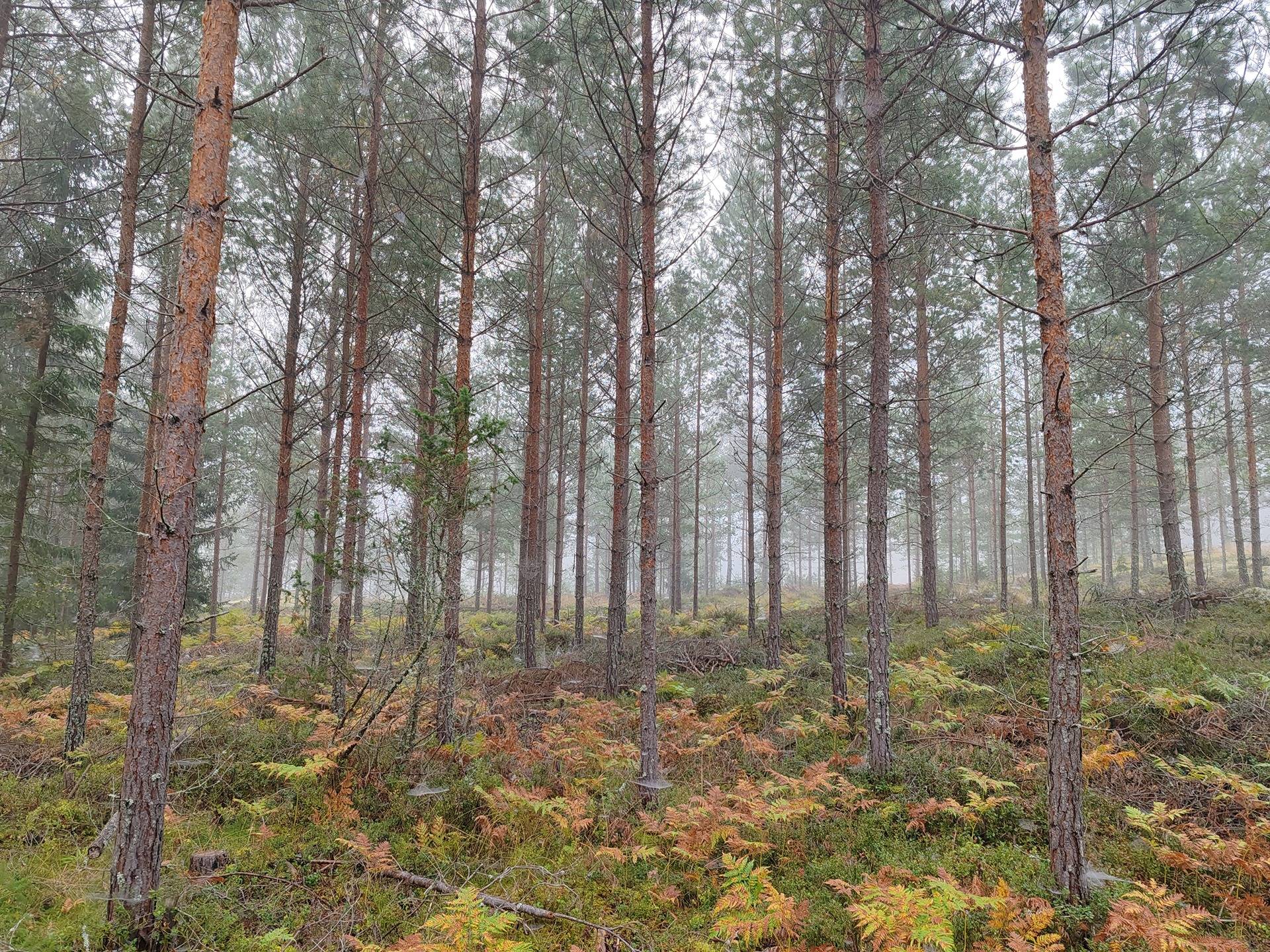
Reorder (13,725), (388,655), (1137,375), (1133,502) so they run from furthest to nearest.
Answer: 1. (1133,502)
2. (1137,375)
3. (13,725)
4. (388,655)

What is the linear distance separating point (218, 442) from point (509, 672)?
16.0 metres

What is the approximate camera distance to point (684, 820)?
5.36 m

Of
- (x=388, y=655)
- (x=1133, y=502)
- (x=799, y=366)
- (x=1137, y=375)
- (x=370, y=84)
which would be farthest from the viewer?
(x=1133, y=502)

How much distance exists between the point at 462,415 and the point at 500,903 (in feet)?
14.8

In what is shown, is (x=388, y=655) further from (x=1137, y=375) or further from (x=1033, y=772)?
(x=1137, y=375)

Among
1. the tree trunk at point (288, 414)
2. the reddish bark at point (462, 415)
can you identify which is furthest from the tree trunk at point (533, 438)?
the tree trunk at point (288, 414)

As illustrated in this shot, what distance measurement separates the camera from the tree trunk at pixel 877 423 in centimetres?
650

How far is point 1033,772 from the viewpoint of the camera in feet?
20.5

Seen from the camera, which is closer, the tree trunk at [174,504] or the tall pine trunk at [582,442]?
the tree trunk at [174,504]

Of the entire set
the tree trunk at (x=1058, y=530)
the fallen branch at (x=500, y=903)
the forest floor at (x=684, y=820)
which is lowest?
the fallen branch at (x=500, y=903)

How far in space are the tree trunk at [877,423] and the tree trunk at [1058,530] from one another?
2.11 m

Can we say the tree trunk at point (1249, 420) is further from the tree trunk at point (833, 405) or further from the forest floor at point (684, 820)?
the tree trunk at point (833, 405)

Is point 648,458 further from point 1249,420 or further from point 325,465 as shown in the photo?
point 1249,420

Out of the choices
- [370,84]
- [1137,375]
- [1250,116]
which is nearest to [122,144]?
[370,84]
